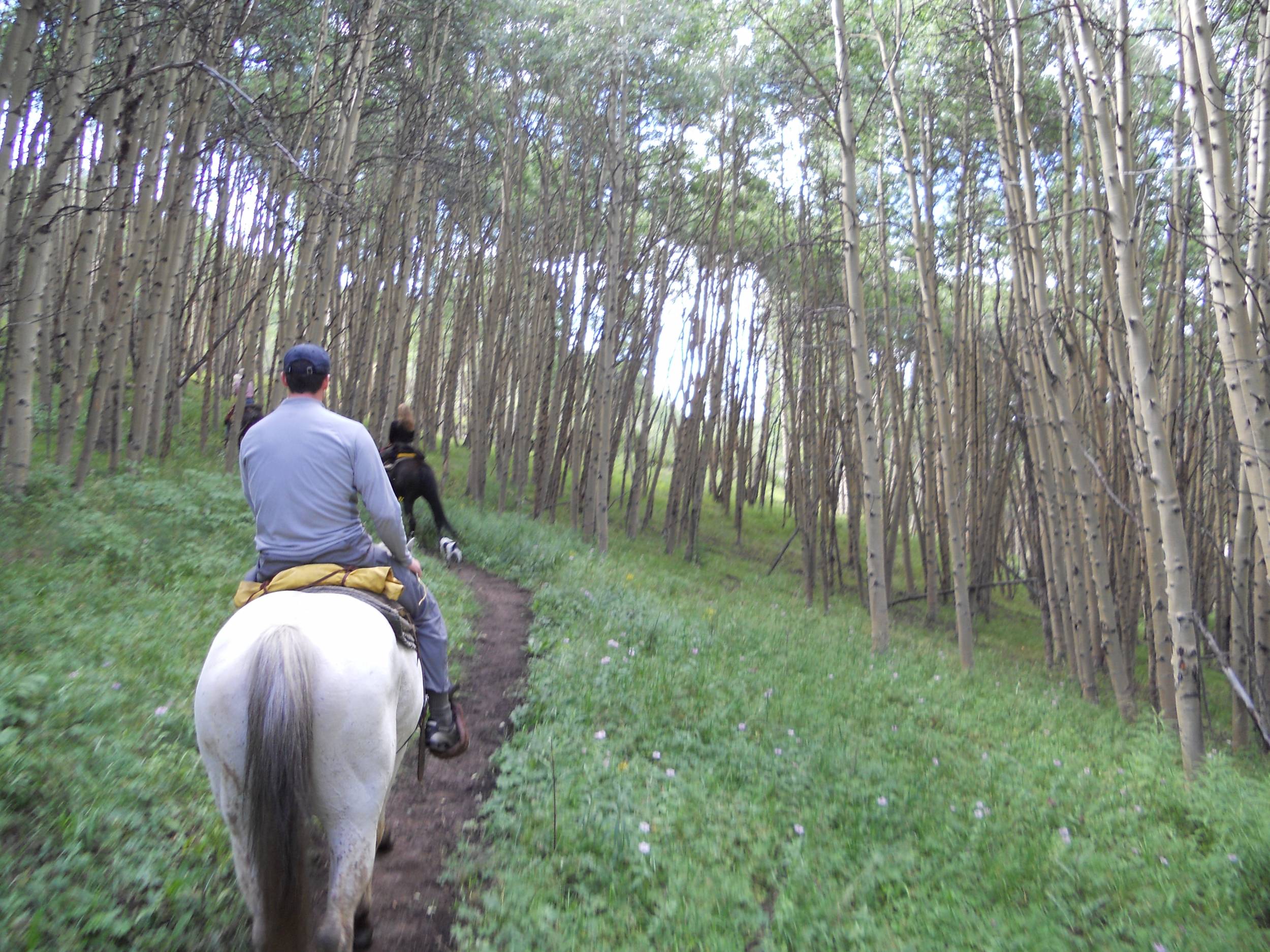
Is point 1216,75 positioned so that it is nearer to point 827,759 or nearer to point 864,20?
point 827,759

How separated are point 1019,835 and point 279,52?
12.3 m

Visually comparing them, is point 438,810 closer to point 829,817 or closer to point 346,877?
point 346,877

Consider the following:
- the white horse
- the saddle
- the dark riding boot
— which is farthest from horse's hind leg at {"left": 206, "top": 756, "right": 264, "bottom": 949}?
the saddle

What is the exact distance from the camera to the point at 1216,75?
4.77 metres

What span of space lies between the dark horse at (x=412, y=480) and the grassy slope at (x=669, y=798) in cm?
243

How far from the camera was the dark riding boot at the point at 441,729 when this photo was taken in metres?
3.81

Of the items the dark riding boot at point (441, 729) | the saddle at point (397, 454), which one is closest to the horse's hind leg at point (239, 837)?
the dark riding boot at point (441, 729)

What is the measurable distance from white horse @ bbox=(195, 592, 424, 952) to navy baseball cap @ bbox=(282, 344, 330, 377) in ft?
3.02

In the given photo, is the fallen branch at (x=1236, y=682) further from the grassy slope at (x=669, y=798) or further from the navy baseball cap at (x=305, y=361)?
the navy baseball cap at (x=305, y=361)

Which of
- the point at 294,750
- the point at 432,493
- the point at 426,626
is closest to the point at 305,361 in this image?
the point at 426,626

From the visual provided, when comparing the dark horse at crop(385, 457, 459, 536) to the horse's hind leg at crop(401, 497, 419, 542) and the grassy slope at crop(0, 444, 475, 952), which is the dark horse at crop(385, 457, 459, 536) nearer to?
the horse's hind leg at crop(401, 497, 419, 542)

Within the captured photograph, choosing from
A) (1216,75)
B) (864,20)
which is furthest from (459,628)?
(864,20)

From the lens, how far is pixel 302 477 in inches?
120

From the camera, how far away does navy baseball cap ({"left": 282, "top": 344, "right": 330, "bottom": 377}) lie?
3105mm
